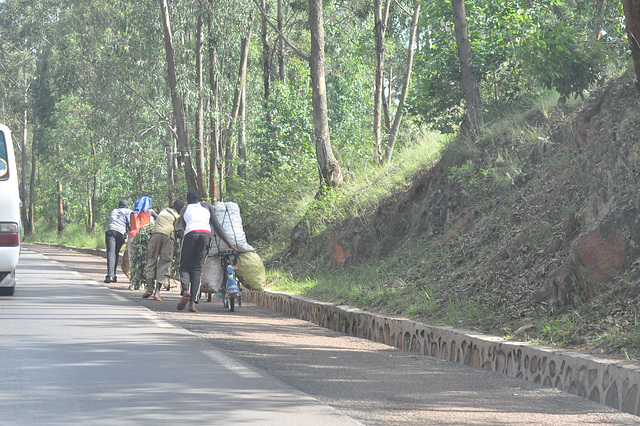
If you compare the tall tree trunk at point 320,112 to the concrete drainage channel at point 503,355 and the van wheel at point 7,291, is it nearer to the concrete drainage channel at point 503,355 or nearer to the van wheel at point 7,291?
the concrete drainage channel at point 503,355

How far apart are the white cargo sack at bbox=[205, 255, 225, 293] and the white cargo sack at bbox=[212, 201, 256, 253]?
17 cm

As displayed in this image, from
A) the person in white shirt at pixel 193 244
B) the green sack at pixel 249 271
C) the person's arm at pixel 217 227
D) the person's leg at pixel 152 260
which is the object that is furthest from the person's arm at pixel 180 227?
the person's leg at pixel 152 260

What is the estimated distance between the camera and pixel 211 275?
12.7m

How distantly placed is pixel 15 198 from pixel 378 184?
6.81m

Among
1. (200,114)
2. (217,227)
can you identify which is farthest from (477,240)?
(200,114)

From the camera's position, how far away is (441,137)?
54.6 ft

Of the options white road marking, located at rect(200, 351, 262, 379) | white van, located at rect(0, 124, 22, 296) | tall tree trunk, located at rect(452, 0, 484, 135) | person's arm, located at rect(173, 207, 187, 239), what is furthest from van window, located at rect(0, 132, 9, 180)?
tall tree trunk, located at rect(452, 0, 484, 135)

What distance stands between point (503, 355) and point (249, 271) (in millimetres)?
5740

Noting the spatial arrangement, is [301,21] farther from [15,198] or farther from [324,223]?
[15,198]

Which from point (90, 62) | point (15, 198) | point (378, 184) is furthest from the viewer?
point (90, 62)

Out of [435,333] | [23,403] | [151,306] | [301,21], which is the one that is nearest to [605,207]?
[435,333]

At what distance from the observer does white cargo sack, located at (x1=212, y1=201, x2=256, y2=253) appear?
41.2 feet

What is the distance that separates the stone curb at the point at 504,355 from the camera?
20.3ft

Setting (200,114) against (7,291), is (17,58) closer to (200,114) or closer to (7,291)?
(200,114)
